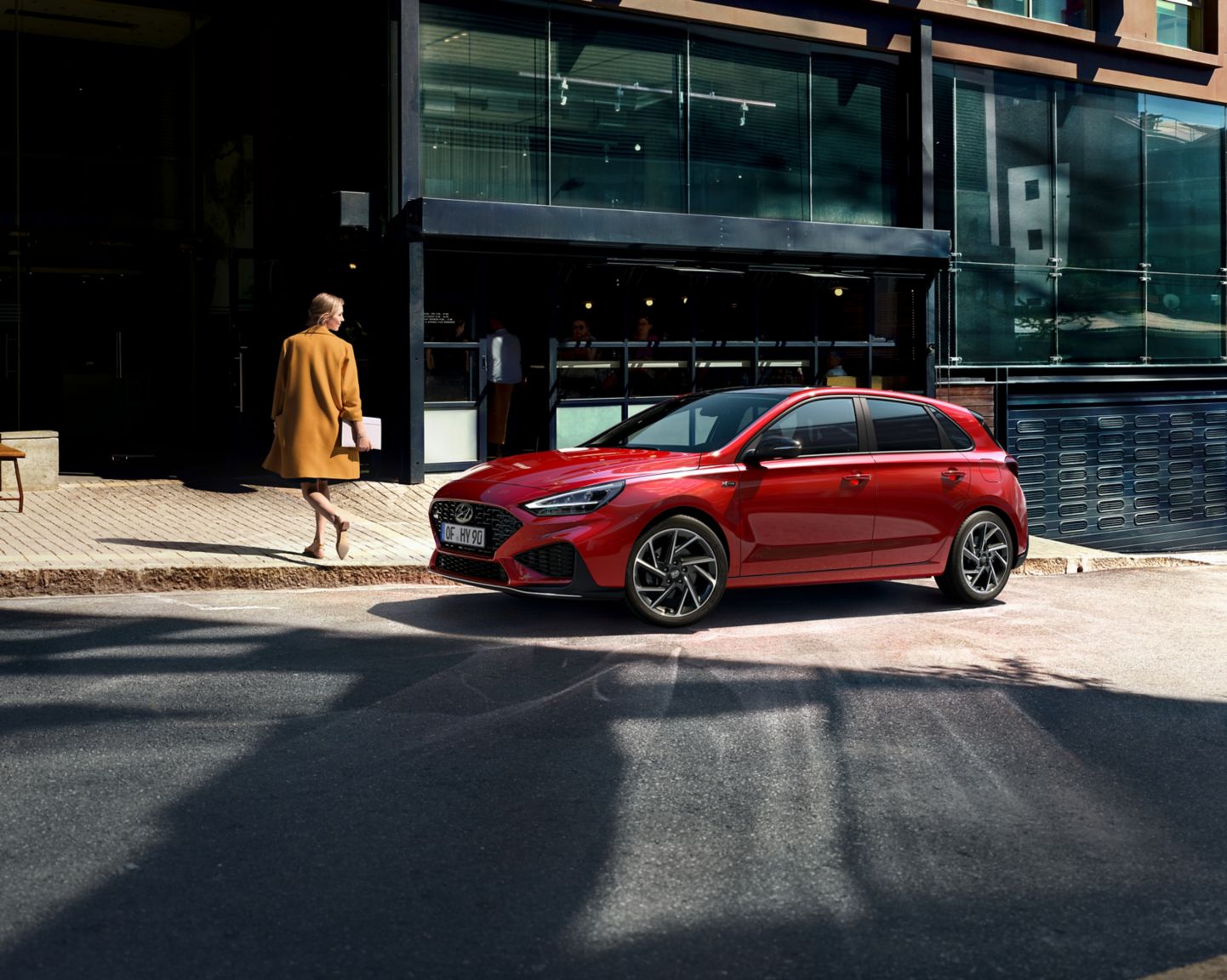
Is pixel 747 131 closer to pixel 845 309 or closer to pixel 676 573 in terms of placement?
pixel 845 309

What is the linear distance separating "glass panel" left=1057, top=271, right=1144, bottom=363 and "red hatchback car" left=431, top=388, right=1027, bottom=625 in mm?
13234

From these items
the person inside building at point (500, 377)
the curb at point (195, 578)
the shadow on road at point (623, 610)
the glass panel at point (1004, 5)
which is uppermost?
the glass panel at point (1004, 5)

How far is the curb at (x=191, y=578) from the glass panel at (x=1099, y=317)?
1504cm

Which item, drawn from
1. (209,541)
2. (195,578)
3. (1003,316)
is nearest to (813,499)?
(195,578)

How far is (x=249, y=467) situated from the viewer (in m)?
19.0

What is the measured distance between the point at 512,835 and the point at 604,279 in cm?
1424

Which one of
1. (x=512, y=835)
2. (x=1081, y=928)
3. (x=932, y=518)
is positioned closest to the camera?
(x=1081, y=928)

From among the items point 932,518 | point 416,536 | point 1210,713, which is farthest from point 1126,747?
point 416,536

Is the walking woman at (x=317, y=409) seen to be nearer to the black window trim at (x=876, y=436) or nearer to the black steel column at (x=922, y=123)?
the black window trim at (x=876, y=436)

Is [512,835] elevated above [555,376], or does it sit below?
below

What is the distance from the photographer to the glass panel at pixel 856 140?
20438 mm

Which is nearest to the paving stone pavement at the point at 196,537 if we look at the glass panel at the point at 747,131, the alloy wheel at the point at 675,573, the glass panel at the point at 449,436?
the glass panel at the point at 449,436

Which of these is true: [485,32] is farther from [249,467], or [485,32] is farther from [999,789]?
[999,789]

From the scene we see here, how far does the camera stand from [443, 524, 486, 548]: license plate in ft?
29.1
